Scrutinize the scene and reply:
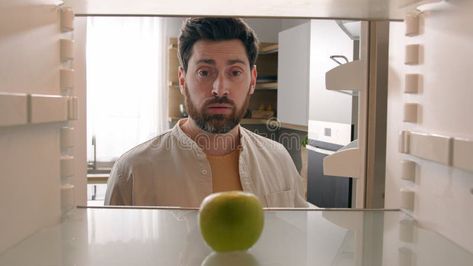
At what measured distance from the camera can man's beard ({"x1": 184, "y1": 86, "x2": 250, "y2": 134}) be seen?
1.00 m

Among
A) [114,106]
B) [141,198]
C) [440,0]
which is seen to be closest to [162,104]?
[114,106]

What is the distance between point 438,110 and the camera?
25.2 inches

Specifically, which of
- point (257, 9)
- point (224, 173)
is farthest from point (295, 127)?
point (257, 9)

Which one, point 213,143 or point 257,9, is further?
point 213,143

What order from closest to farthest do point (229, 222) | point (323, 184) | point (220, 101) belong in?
point (229, 222), point (323, 184), point (220, 101)

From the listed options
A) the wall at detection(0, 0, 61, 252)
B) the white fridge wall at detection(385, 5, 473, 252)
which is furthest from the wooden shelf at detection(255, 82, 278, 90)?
the wall at detection(0, 0, 61, 252)

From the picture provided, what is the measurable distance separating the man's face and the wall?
0.36 m

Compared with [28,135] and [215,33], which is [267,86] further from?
[28,135]

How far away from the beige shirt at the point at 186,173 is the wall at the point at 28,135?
27 centimetres

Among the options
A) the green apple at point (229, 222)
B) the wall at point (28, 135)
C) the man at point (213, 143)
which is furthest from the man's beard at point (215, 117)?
the green apple at point (229, 222)

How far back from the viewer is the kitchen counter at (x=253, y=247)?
48 cm

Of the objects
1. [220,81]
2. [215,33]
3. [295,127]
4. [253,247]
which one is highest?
[215,33]

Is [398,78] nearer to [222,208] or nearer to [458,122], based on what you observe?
[458,122]

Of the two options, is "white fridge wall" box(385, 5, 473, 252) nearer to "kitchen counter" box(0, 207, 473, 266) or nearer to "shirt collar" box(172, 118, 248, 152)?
"kitchen counter" box(0, 207, 473, 266)
